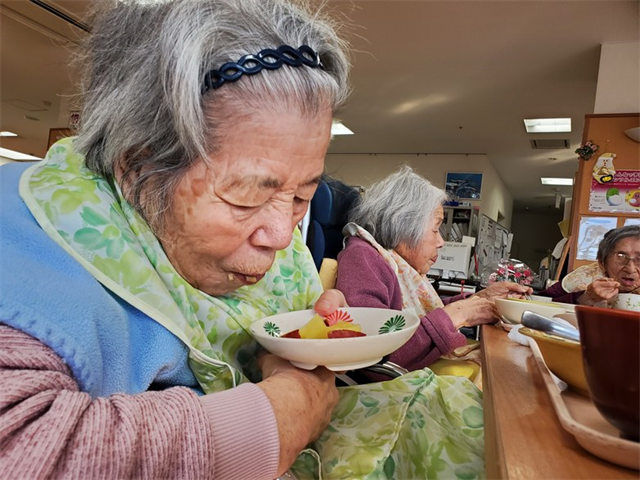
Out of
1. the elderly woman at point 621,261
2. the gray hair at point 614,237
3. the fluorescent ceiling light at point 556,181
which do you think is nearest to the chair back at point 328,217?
the elderly woman at point 621,261

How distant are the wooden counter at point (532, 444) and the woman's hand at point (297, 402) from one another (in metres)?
0.23

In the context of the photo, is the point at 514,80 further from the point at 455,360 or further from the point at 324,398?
the point at 324,398

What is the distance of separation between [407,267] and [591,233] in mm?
2416

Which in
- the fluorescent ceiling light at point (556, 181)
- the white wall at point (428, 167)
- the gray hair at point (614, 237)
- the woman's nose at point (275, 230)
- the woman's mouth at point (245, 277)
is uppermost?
the fluorescent ceiling light at point (556, 181)

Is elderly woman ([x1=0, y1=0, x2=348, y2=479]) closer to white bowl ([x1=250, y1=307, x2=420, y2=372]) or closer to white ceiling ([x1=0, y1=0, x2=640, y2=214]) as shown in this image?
white bowl ([x1=250, y1=307, x2=420, y2=372])

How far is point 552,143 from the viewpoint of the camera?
6.60 metres

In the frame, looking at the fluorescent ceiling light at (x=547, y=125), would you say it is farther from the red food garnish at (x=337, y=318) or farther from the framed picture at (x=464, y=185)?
the red food garnish at (x=337, y=318)

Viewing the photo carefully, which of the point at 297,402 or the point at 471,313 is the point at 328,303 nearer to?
the point at 297,402

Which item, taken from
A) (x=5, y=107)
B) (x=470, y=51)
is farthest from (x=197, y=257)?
(x=5, y=107)

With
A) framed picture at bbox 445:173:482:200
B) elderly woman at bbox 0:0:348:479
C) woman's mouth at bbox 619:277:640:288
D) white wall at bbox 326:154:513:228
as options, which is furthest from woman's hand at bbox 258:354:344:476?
framed picture at bbox 445:173:482:200

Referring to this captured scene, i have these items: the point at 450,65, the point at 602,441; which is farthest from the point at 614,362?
the point at 450,65

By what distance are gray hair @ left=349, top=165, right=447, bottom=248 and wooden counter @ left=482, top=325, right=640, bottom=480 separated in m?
1.33

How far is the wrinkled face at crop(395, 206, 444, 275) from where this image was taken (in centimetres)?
191

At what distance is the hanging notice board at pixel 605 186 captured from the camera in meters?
3.46
